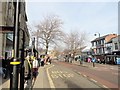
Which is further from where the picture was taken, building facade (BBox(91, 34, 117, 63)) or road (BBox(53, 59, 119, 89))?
building facade (BBox(91, 34, 117, 63))

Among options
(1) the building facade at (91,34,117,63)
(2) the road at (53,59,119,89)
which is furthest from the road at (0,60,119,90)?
(1) the building facade at (91,34,117,63)

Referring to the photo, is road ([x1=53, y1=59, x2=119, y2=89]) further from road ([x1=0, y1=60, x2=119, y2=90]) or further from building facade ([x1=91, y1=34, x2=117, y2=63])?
building facade ([x1=91, y1=34, x2=117, y2=63])

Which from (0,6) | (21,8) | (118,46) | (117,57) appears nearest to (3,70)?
(0,6)

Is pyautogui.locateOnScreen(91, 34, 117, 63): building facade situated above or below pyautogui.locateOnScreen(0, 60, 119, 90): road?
above

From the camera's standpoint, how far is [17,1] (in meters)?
4.22

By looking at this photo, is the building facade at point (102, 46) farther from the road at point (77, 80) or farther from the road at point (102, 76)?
the road at point (77, 80)

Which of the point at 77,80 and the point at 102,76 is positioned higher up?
the point at 77,80

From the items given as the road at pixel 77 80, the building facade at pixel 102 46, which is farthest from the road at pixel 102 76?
the building facade at pixel 102 46

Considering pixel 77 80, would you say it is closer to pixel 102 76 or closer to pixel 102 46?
pixel 102 76

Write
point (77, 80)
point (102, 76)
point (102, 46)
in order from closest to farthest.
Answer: point (77, 80)
point (102, 76)
point (102, 46)

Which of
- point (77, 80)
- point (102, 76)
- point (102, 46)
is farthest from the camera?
point (102, 46)

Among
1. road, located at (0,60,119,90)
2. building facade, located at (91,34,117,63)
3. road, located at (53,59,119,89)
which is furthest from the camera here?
building facade, located at (91,34,117,63)

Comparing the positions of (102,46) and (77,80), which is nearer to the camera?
(77,80)

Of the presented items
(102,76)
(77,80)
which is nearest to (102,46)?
(102,76)
